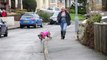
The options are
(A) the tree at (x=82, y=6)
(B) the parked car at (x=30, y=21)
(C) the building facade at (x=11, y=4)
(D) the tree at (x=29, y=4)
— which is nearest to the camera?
(B) the parked car at (x=30, y=21)

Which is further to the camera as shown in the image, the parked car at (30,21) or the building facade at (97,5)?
the building facade at (97,5)

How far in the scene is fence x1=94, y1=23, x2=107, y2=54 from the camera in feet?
50.5

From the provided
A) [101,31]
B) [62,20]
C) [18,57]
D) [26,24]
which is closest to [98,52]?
[101,31]

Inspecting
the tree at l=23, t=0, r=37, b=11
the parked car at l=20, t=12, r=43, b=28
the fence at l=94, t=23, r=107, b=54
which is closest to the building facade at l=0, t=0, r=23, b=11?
the tree at l=23, t=0, r=37, b=11

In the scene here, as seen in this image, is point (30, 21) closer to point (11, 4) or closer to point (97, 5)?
point (97, 5)

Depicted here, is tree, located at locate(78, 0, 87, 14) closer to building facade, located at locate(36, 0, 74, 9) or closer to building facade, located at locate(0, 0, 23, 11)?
building facade, located at locate(36, 0, 74, 9)

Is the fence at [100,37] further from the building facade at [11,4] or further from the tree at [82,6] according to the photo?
the tree at [82,6]

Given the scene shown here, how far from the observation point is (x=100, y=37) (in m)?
16.0

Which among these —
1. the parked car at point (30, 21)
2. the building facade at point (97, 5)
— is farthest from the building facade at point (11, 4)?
the parked car at point (30, 21)

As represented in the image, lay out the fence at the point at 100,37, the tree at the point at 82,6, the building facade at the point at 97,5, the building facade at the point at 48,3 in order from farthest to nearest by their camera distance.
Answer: the building facade at the point at 48,3
the tree at the point at 82,6
the building facade at the point at 97,5
the fence at the point at 100,37

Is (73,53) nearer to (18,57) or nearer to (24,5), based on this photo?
(18,57)

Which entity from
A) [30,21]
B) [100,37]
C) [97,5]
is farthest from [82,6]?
[100,37]

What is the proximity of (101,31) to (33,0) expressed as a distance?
180 ft

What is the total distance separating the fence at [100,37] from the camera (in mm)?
15398
